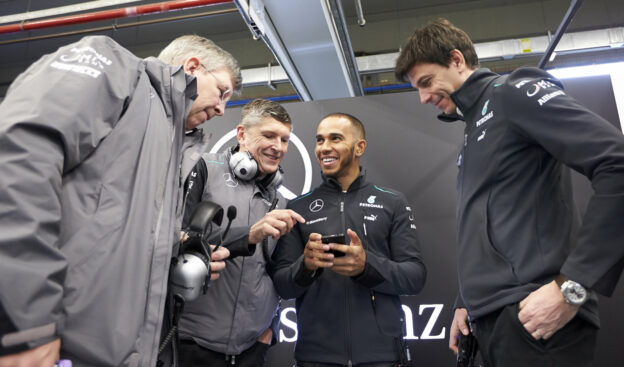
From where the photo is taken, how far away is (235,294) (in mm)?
1876

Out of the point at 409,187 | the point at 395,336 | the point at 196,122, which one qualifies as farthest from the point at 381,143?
the point at 196,122

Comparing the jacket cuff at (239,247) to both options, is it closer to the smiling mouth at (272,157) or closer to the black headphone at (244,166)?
the black headphone at (244,166)

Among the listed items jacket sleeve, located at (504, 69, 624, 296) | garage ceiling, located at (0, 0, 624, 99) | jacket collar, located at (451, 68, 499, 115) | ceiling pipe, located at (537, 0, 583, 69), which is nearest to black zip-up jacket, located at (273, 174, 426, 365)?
jacket collar, located at (451, 68, 499, 115)

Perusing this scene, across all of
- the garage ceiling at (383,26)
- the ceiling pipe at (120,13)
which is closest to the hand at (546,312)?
the ceiling pipe at (120,13)

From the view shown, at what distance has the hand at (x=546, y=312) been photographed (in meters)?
1.11

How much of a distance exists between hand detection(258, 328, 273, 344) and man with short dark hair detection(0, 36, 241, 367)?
39.8 inches

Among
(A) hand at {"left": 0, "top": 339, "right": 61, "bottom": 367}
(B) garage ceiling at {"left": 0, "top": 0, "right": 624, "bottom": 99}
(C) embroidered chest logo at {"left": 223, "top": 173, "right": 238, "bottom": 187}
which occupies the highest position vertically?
(B) garage ceiling at {"left": 0, "top": 0, "right": 624, "bottom": 99}

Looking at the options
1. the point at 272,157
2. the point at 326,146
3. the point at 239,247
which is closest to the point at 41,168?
the point at 239,247

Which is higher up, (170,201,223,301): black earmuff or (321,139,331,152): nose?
(321,139,331,152): nose

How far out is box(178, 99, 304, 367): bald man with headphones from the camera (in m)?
1.79

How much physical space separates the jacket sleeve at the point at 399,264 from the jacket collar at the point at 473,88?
2.59ft

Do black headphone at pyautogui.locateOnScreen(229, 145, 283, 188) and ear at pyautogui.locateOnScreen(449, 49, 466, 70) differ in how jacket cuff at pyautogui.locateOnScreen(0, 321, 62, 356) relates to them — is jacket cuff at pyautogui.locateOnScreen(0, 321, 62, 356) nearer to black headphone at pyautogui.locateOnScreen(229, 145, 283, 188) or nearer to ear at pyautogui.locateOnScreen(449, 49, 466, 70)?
black headphone at pyautogui.locateOnScreen(229, 145, 283, 188)

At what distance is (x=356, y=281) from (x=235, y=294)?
608 millimetres

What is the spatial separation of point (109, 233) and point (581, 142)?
137 cm
